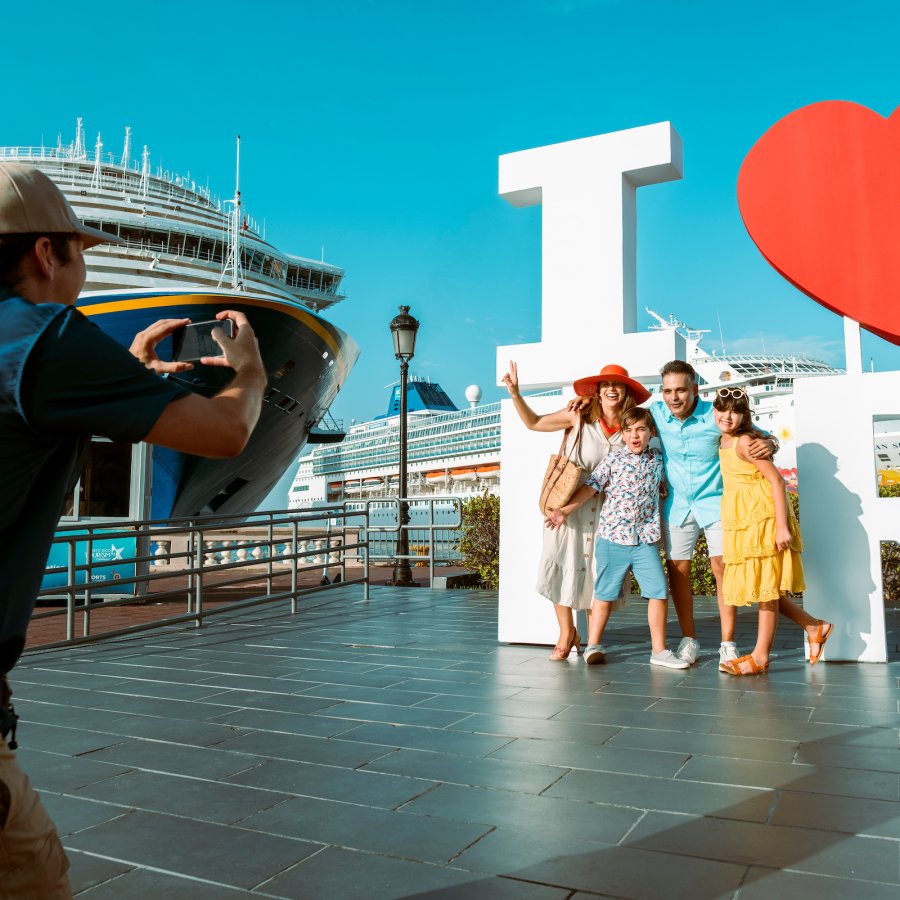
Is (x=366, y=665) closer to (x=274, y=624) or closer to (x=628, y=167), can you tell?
(x=274, y=624)

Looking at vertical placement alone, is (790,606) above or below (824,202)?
below

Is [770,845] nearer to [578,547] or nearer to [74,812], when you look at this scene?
[74,812]

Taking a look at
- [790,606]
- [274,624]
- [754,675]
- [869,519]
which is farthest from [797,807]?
[274,624]

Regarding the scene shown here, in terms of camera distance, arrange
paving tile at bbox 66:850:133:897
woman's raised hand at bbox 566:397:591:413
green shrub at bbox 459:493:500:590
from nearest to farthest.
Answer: paving tile at bbox 66:850:133:897, woman's raised hand at bbox 566:397:591:413, green shrub at bbox 459:493:500:590

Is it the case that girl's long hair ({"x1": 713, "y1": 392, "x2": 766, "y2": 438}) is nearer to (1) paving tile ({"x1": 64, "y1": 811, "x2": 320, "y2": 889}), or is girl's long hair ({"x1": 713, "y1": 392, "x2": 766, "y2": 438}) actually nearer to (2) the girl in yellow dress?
(2) the girl in yellow dress

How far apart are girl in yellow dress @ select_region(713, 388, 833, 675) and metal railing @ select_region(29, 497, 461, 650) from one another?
3.28 meters

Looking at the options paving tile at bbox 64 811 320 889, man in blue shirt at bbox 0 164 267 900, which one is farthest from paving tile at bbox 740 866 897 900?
man in blue shirt at bbox 0 164 267 900

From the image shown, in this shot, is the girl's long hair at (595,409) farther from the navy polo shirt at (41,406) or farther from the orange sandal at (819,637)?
the navy polo shirt at (41,406)

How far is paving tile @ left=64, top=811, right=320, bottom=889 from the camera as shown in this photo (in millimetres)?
2152

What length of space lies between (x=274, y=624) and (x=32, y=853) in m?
5.82

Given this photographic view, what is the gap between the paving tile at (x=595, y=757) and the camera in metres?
→ 2.93

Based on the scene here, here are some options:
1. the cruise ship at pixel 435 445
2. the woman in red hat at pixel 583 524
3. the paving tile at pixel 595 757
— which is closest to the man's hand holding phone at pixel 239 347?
the paving tile at pixel 595 757

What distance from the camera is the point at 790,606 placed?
15.6 ft

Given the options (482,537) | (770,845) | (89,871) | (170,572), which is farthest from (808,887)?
(482,537)
